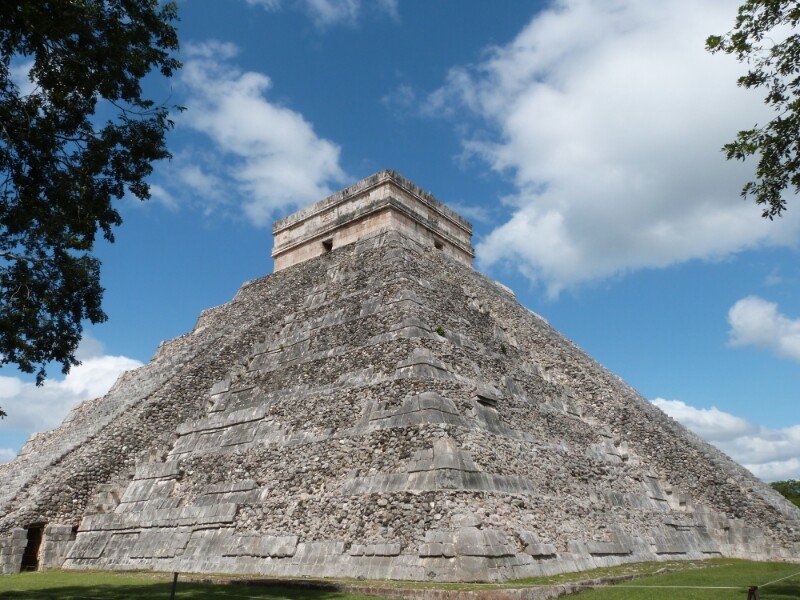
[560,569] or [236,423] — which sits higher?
[236,423]

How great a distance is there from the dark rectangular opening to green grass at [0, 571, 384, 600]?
65 cm

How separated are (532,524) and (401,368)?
3530mm

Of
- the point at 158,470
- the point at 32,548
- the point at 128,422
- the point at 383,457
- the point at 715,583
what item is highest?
the point at 128,422

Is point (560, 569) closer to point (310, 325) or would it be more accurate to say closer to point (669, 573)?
point (669, 573)

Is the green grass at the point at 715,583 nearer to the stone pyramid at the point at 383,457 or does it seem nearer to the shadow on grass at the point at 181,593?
the stone pyramid at the point at 383,457

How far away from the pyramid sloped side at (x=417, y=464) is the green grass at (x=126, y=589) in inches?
31.3

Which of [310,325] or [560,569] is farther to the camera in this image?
[310,325]

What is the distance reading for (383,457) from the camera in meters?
10.2

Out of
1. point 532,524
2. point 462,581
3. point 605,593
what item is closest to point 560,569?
point 532,524

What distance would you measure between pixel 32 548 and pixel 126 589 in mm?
4418

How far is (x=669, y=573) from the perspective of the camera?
33.3 ft

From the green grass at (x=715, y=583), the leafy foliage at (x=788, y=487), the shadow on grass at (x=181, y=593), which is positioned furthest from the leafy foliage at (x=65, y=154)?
the leafy foliage at (x=788, y=487)

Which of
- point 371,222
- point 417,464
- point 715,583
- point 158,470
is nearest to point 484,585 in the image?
point 417,464

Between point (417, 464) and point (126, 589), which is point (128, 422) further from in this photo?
point (417, 464)
